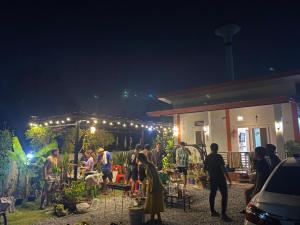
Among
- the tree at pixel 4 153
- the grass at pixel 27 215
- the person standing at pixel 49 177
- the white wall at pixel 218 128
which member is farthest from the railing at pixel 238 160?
the tree at pixel 4 153

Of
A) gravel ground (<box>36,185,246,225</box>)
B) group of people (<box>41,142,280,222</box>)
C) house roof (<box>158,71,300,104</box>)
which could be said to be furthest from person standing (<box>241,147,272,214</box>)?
house roof (<box>158,71,300,104</box>)

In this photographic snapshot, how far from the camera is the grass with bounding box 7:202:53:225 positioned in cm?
734

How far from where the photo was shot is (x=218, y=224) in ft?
21.0

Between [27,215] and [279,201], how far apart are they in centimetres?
726

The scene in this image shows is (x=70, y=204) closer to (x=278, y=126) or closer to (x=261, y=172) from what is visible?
(x=261, y=172)

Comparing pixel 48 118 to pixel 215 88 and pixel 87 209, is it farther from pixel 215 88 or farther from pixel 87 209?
pixel 215 88

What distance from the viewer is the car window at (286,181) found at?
144 inches

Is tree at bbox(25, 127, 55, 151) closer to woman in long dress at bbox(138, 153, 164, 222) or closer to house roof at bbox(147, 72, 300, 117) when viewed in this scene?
house roof at bbox(147, 72, 300, 117)

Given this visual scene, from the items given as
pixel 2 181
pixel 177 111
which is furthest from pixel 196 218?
pixel 177 111

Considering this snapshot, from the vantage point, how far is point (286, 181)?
3.85m

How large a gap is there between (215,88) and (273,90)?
293cm

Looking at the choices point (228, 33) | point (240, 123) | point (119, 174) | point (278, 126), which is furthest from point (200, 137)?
point (228, 33)

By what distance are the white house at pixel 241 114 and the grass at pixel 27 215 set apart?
27.5ft

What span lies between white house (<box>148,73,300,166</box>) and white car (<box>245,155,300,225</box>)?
8.21 meters
